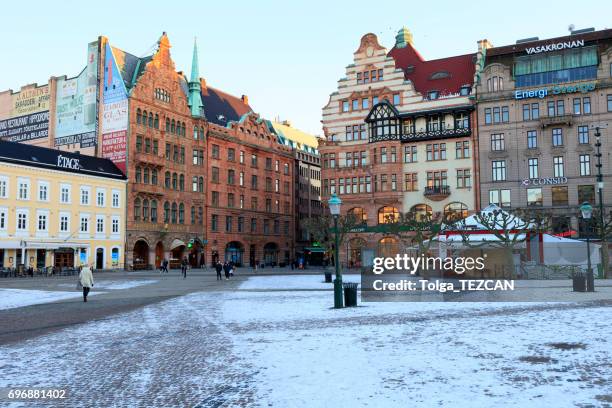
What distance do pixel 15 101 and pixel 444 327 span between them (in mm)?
69871

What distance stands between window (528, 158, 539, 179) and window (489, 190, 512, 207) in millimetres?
2763

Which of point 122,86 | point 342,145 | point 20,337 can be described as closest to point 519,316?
point 20,337

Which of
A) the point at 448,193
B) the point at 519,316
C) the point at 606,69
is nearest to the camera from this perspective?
the point at 519,316

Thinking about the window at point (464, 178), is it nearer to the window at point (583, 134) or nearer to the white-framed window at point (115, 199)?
the window at point (583, 134)

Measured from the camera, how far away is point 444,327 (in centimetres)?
1480

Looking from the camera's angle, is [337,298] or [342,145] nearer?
[337,298]

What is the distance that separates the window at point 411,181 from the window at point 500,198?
7.81 meters

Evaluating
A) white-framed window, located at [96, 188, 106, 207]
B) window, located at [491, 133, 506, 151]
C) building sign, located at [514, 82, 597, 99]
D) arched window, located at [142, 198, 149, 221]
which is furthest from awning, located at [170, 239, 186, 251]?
building sign, located at [514, 82, 597, 99]

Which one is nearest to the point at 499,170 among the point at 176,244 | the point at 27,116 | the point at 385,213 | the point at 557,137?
the point at 557,137

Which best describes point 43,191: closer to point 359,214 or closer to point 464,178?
point 359,214

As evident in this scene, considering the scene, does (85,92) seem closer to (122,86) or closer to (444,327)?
(122,86)

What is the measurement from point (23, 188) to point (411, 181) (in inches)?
1489

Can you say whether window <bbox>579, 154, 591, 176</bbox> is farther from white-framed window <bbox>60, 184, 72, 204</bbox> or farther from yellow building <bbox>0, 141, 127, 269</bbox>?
white-framed window <bbox>60, 184, 72, 204</bbox>

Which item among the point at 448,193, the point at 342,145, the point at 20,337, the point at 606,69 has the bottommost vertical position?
the point at 20,337
